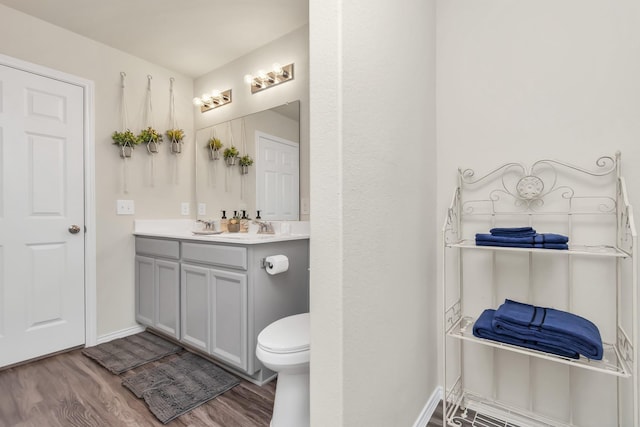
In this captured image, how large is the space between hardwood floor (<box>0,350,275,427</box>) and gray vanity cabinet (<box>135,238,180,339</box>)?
0.44m

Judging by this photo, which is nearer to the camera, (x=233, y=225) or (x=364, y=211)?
(x=364, y=211)

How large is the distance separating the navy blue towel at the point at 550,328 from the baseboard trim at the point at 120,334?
2795 mm

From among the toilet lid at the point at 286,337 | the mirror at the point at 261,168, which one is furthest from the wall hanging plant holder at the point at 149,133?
the toilet lid at the point at 286,337

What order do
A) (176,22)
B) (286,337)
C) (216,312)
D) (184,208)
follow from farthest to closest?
(184,208)
(176,22)
(216,312)
(286,337)

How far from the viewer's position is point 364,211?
101 centimetres

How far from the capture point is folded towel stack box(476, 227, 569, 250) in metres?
1.22

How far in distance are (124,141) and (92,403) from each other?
194 centimetres

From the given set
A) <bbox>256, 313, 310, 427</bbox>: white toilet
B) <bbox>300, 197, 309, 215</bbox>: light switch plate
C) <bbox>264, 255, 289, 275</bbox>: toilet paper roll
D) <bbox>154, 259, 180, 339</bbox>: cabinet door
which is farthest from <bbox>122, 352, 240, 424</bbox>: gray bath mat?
<bbox>300, 197, 309, 215</bbox>: light switch plate

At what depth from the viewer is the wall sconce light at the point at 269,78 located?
2.40 m

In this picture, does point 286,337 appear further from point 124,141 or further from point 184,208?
point 124,141

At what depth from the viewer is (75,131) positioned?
7.63 ft

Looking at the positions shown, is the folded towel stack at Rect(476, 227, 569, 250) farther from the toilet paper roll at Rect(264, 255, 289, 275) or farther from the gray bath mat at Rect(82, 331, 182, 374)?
the gray bath mat at Rect(82, 331, 182, 374)

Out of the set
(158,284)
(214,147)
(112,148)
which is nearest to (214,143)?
(214,147)

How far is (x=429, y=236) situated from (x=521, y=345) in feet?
2.03
